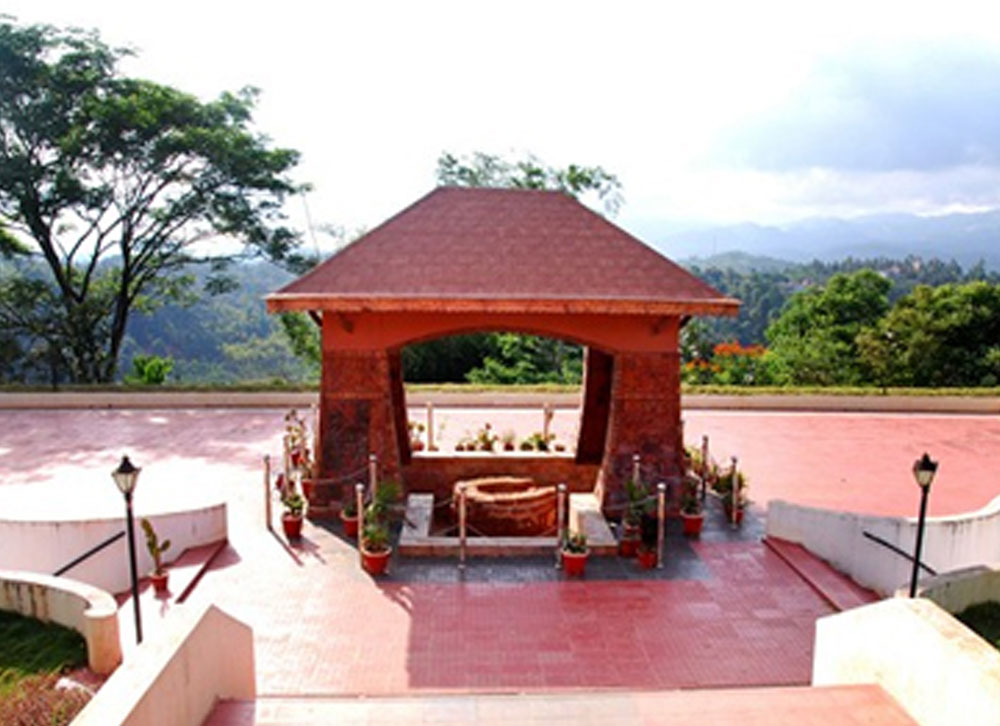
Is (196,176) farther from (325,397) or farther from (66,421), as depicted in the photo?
(325,397)

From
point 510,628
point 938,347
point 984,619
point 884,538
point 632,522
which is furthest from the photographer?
point 938,347

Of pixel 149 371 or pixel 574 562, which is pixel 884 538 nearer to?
pixel 574 562

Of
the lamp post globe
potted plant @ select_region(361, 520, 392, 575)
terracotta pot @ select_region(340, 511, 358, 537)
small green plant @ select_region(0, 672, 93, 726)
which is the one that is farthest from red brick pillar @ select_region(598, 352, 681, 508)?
small green plant @ select_region(0, 672, 93, 726)

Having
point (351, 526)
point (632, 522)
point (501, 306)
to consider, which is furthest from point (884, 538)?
point (351, 526)

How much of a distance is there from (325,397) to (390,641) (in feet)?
13.8

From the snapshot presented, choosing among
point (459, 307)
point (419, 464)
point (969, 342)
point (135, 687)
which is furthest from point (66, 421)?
point (969, 342)

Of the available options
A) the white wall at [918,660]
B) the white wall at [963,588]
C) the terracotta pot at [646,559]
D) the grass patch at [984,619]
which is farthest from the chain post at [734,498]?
the white wall at [918,660]

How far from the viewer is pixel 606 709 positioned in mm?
5195

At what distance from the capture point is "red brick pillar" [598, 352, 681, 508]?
10.6 meters

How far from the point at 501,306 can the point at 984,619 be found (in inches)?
248

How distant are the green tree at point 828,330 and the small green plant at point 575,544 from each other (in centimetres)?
1934

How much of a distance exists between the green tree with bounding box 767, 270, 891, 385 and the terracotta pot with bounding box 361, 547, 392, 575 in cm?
2072

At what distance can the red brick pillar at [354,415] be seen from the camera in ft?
34.4

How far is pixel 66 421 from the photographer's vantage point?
59.1ft
